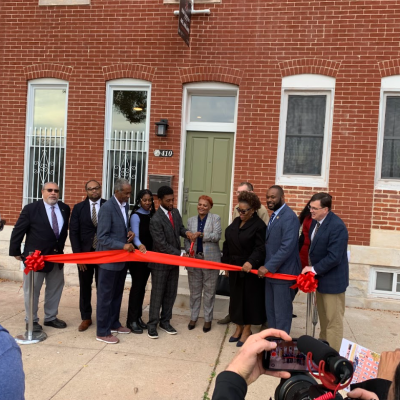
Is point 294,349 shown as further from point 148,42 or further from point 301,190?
point 148,42

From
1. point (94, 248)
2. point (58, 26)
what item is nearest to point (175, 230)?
point (94, 248)

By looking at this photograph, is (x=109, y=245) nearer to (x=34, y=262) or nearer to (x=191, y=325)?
(x=34, y=262)

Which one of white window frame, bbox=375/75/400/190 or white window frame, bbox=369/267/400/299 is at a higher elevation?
white window frame, bbox=375/75/400/190

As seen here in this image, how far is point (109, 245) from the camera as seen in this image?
16.8 feet

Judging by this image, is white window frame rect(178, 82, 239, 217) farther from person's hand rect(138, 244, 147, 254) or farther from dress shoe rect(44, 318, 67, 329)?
dress shoe rect(44, 318, 67, 329)

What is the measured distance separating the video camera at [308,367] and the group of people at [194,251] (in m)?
3.06

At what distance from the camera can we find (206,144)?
7863mm

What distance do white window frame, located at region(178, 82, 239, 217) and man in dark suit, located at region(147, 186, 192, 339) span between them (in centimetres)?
236

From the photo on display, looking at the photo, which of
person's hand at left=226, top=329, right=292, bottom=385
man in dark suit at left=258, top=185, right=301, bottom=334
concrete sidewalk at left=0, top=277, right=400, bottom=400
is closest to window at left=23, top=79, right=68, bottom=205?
concrete sidewalk at left=0, top=277, right=400, bottom=400

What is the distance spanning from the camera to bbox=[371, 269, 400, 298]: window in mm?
7078

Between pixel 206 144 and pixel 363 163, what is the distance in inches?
115

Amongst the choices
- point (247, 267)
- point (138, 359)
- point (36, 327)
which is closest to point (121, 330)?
point (138, 359)

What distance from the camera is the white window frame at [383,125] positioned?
7.03 m

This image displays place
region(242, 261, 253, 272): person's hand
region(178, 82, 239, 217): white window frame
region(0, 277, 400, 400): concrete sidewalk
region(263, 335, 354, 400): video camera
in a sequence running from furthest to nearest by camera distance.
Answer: region(178, 82, 239, 217): white window frame
region(242, 261, 253, 272): person's hand
region(0, 277, 400, 400): concrete sidewalk
region(263, 335, 354, 400): video camera
